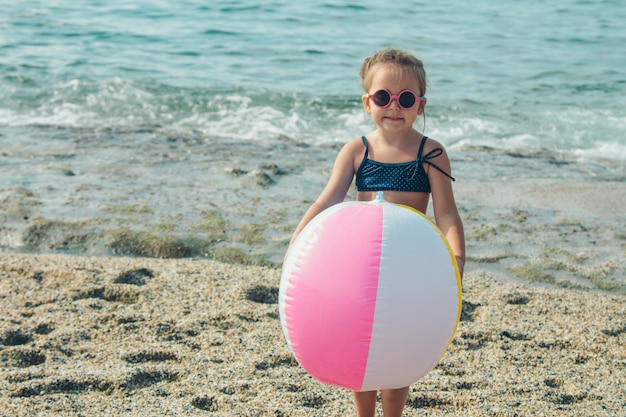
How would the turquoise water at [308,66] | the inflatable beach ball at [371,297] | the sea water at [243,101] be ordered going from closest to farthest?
the inflatable beach ball at [371,297] → the sea water at [243,101] → the turquoise water at [308,66]

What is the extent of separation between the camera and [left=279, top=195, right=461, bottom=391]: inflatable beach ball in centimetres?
258

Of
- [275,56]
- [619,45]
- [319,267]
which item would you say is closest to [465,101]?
[275,56]

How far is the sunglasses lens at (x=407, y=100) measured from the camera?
3098 mm

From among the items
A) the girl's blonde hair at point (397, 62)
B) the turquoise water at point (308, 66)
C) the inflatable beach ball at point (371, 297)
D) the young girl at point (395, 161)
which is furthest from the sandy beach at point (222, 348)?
the turquoise water at point (308, 66)

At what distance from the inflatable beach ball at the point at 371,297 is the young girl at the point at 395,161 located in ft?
1.35

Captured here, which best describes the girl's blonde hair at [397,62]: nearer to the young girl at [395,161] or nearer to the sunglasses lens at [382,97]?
the young girl at [395,161]

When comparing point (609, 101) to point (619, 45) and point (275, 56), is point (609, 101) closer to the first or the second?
point (619, 45)

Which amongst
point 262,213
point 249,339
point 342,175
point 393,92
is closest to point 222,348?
point 249,339

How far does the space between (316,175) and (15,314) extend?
368 centimetres

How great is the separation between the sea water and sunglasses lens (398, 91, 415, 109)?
26 cm

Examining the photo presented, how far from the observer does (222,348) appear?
4109 millimetres

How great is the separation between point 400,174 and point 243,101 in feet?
27.1

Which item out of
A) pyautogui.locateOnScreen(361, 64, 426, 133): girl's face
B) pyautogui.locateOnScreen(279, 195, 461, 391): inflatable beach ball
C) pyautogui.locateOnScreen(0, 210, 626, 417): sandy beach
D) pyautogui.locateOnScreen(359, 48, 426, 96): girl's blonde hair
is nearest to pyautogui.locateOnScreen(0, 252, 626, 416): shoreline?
pyautogui.locateOnScreen(0, 210, 626, 417): sandy beach

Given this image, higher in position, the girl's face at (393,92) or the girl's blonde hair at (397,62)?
the girl's blonde hair at (397,62)
